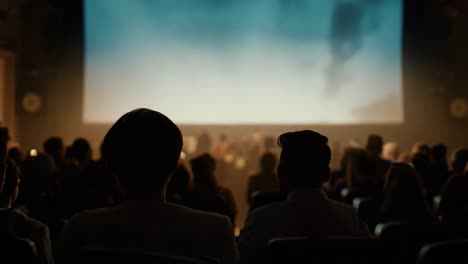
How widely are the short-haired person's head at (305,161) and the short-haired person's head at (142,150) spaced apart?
3.63 feet

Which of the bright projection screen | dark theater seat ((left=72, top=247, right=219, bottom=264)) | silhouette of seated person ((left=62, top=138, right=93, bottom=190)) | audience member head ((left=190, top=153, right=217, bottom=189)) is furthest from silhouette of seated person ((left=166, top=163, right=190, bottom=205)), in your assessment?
the bright projection screen

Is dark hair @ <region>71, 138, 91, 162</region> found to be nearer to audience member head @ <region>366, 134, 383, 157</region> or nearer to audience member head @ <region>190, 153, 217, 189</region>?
audience member head @ <region>190, 153, 217, 189</region>

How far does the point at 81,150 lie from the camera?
6.94 m

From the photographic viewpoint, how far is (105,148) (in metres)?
2.04

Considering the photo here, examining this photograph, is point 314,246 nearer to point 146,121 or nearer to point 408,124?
point 146,121

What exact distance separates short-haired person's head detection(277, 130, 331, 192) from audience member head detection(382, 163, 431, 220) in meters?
1.27

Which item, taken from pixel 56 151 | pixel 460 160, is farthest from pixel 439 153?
pixel 56 151

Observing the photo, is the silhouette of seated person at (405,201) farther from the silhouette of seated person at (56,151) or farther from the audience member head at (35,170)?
the silhouette of seated person at (56,151)

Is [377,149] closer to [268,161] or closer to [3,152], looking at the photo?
[268,161]

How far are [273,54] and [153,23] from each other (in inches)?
92.3

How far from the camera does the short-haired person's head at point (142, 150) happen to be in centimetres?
200

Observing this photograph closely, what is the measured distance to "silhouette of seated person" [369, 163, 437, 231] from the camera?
4.23 meters

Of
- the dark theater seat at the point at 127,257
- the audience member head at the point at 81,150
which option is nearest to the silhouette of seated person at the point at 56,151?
the audience member head at the point at 81,150

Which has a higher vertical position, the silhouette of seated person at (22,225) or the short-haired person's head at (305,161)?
the short-haired person's head at (305,161)
